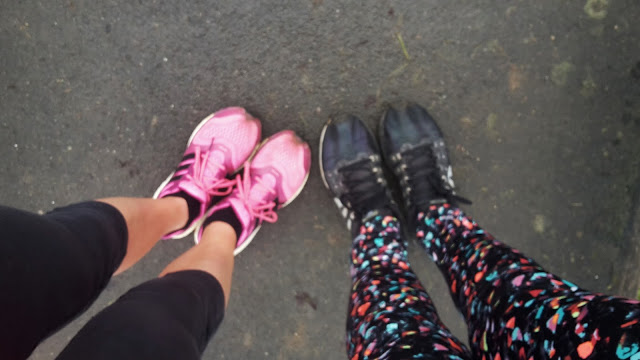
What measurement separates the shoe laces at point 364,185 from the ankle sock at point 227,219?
392mm

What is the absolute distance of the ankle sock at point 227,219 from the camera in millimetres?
1487

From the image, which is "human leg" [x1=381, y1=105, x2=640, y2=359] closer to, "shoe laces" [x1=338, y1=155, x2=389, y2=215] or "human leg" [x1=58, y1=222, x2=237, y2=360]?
"shoe laces" [x1=338, y1=155, x2=389, y2=215]

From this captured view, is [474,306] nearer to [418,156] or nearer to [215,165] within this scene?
[418,156]

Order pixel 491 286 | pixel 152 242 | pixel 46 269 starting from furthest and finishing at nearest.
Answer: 1. pixel 152 242
2. pixel 491 286
3. pixel 46 269

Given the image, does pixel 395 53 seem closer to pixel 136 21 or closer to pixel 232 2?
pixel 232 2

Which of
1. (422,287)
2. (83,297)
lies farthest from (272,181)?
(83,297)

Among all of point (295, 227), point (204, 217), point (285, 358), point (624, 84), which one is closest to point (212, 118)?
point (204, 217)

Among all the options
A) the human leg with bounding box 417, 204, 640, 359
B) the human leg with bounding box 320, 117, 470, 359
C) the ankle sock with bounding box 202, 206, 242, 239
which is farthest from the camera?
the ankle sock with bounding box 202, 206, 242, 239

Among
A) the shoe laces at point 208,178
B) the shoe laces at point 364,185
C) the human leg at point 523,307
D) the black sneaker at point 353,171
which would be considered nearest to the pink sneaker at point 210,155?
the shoe laces at point 208,178

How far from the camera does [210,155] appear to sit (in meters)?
1.54

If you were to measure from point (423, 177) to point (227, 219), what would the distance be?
736 mm

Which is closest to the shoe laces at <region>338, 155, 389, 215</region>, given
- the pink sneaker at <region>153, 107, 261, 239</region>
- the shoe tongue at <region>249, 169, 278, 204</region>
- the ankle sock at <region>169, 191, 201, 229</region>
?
the shoe tongue at <region>249, 169, 278, 204</region>

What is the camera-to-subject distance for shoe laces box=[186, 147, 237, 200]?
4.92ft

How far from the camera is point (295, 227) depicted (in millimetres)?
1613
